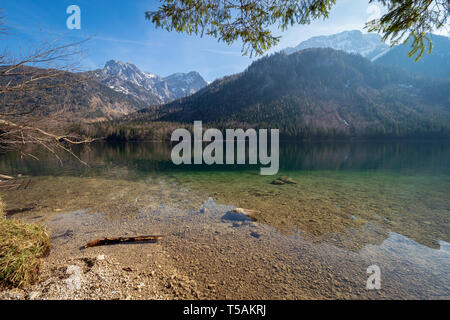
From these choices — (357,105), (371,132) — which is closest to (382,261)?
(371,132)

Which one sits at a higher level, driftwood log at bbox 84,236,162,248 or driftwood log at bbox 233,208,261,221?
driftwood log at bbox 84,236,162,248

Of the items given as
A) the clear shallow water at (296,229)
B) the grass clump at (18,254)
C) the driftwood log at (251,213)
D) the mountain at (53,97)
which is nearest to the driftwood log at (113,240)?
the clear shallow water at (296,229)

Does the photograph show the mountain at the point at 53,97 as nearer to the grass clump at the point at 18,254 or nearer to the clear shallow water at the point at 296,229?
the grass clump at the point at 18,254

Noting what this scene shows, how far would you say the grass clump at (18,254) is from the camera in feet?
11.5

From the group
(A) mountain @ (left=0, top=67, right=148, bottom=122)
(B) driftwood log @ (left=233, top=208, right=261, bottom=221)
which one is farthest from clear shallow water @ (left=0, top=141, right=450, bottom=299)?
(A) mountain @ (left=0, top=67, right=148, bottom=122)

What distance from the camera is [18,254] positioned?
154 inches

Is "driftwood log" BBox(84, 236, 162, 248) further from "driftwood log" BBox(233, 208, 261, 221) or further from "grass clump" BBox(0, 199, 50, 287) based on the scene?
"driftwood log" BBox(233, 208, 261, 221)

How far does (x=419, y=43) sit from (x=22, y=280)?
418 inches

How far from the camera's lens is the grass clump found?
3.51 meters

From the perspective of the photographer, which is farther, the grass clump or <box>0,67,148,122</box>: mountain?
<box>0,67,148,122</box>: mountain

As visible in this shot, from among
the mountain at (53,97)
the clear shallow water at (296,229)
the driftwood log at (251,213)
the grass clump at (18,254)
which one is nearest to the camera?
the grass clump at (18,254)

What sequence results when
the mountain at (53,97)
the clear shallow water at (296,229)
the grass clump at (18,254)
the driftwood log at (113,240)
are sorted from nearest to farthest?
the grass clump at (18,254)
the mountain at (53,97)
the clear shallow water at (296,229)
the driftwood log at (113,240)
